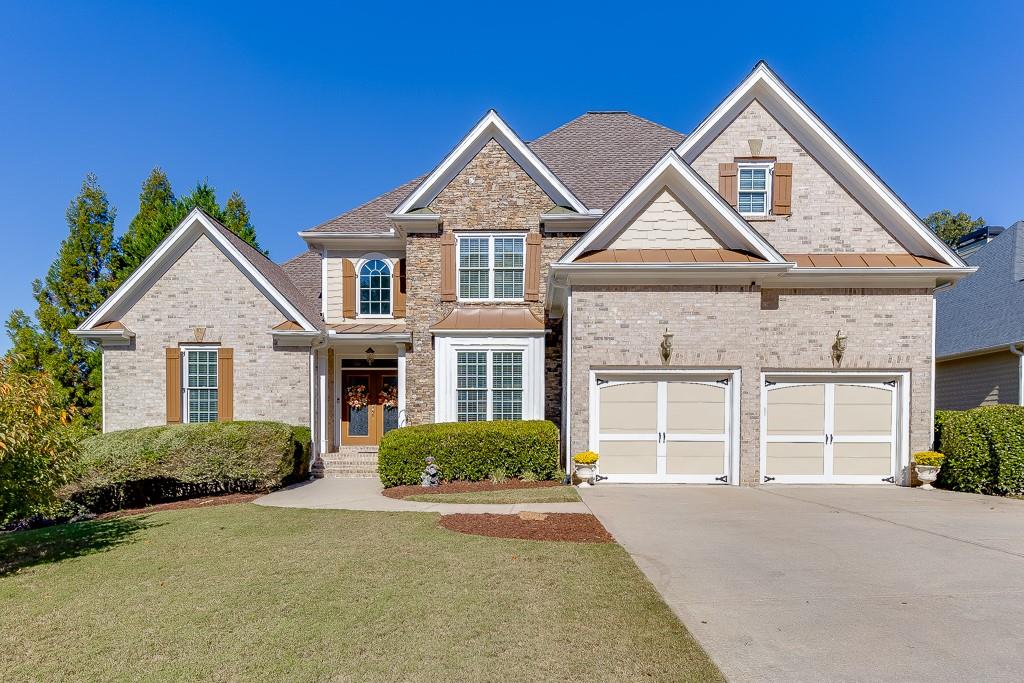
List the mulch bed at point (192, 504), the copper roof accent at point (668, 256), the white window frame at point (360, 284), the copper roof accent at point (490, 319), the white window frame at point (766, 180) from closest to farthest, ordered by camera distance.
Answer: the mulch bed at point (192, 504) < the copper roof accent at point (668, 256) < the white window frame at point (766, 180) < the copper roof accent at point (490, 319) < the white window frame at point (360, 284)

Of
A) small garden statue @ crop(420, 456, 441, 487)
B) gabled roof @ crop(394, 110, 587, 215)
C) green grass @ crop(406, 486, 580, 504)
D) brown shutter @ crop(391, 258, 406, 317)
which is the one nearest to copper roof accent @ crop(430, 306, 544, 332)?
brown shutter @ crop(391, 258, 406, 317)

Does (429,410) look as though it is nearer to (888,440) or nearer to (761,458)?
(761,458)

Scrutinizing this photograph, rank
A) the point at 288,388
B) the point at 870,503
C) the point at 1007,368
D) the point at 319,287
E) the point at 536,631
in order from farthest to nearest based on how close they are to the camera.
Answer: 1. the point at 319,287
2. the point at 1007,368
3. the point at 288,388
4. the point at 870,503
5. the point at 536,631

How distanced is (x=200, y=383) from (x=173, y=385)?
64 centimetres

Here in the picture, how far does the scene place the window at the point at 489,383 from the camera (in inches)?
598

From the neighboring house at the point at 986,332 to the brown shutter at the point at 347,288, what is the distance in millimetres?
18527

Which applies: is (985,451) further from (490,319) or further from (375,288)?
(375,288)

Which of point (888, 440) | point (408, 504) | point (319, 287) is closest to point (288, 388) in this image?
point (319, 287)

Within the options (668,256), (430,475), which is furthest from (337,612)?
(668,256)

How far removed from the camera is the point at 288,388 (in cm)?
1534

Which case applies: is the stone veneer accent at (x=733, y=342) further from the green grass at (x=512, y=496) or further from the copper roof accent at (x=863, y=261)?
the green grass at (x=512, y=496)

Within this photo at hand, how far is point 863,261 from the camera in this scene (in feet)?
42.9

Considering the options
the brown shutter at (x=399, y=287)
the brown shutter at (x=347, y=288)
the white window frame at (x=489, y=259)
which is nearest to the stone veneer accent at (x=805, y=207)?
the white window frame at (x=489, y=259)

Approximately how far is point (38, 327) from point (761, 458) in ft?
86.1
